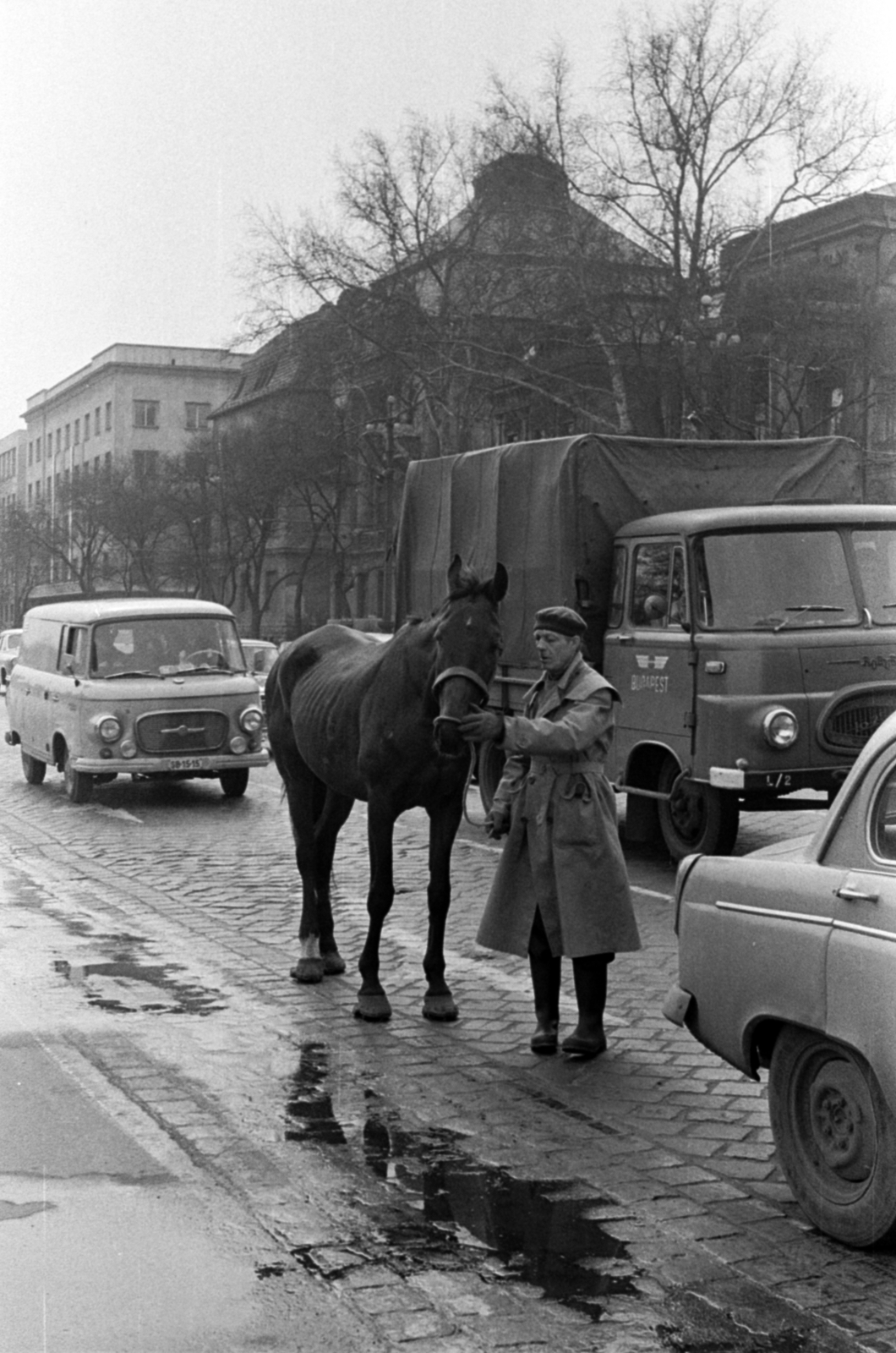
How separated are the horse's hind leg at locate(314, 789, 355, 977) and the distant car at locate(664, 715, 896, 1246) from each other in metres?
3.92

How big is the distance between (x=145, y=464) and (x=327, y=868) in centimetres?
7664

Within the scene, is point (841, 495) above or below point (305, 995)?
above

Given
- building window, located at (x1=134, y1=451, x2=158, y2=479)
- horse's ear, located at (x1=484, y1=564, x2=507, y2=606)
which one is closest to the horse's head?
horse's ear, located at (x1=484, y1=564, x2=507, y2=606)

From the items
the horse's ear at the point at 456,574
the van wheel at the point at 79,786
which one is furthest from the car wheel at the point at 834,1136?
the van wheel at the point at 79,786

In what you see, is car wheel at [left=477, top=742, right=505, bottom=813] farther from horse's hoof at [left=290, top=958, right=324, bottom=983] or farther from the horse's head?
the horse's head

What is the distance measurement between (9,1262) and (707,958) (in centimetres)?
225

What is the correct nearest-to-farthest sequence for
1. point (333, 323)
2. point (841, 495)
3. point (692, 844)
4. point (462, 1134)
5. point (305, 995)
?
1. point (462, 1134)
2. point (305, 995)
3. point (692, 844)
4. point (841, 495)
5. point (333, 323)

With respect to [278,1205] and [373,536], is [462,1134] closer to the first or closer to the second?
[278,1205]

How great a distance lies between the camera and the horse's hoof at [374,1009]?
26.3 ft

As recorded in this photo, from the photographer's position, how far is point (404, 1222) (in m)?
5.20

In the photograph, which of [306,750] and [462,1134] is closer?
[462,1134]

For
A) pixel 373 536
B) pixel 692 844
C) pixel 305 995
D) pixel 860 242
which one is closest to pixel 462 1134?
pixel 305 995

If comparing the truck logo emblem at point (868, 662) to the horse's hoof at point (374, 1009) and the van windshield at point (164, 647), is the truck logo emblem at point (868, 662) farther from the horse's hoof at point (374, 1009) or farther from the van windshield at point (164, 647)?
the van windshield at point (164, 647)

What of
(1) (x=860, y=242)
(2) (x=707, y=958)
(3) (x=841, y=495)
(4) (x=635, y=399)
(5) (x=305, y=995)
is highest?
(1) (x=860, y=242)
